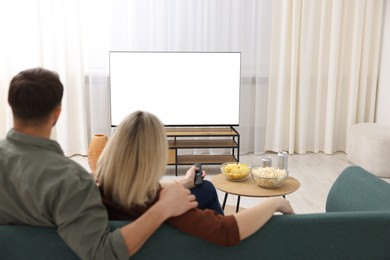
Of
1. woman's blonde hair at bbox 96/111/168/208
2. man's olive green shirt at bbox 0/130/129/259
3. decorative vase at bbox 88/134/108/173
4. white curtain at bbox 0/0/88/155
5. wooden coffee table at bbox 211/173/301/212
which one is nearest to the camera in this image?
man's olive green shirt at bbox 0/130/129/259

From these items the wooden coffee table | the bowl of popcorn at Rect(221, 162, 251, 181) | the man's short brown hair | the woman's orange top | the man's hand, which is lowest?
the wooden coffee table

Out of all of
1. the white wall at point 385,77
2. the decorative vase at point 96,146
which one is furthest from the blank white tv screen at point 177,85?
the white wall at point 385,77

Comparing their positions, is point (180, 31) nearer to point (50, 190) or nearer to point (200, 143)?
point (200, 143)

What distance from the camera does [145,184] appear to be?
145 cm

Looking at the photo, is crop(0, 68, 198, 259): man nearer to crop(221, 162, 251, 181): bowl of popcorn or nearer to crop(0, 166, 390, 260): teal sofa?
crop(0, 166, 390, 260): teal sofa

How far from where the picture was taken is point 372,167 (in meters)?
4.66

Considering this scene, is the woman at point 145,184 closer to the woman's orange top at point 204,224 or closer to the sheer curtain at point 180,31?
the woman's orange top at point 204,224

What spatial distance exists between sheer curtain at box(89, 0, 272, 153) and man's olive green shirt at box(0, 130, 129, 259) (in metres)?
3.86

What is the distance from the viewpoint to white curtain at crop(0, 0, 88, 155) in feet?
16.4

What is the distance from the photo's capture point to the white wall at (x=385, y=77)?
5320mm

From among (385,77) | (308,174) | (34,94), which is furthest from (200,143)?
(34,94)

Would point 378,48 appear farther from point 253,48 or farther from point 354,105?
point 253,48

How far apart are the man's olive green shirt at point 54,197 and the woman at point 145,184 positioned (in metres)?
0.10

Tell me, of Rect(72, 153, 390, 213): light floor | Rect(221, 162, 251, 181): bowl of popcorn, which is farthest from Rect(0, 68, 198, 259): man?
Rect(72, 153, 390, 213): light floor
